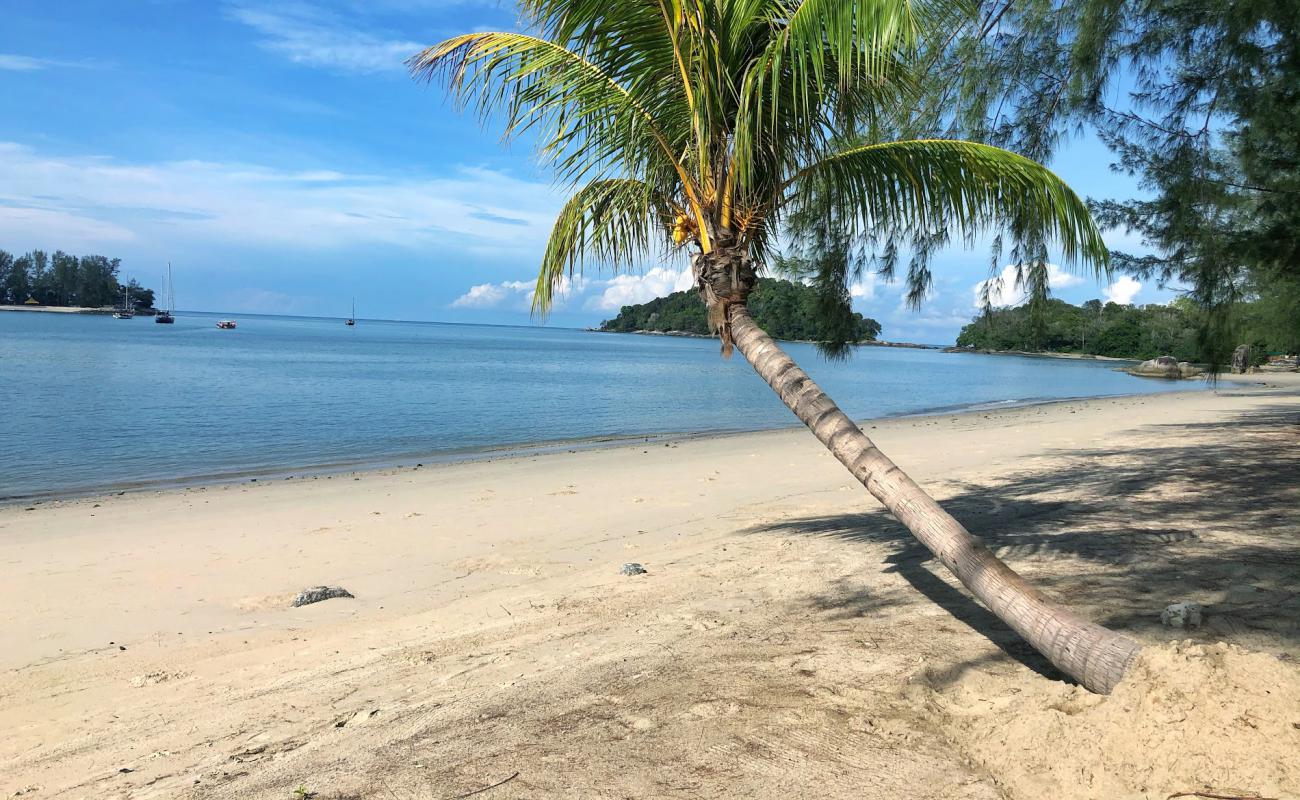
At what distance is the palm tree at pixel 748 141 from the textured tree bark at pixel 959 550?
0.06 feet

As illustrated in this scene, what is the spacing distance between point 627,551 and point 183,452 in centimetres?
1385

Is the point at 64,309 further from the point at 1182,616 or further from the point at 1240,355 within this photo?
the point at 1182,616

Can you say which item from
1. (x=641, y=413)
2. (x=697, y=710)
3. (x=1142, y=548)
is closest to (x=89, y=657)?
(x=697, y=710)

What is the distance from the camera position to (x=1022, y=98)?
7.95m

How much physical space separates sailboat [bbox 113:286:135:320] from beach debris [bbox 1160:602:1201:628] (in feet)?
567

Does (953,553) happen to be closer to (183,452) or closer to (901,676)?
(901,676)

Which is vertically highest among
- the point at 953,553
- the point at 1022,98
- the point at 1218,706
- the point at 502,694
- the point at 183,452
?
the point at 1022,98

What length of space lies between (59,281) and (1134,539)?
177077mm

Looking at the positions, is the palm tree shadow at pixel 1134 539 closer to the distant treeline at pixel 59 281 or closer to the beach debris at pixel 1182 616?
the beach debris at pixel 1182 616

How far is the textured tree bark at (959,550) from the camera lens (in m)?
3.36

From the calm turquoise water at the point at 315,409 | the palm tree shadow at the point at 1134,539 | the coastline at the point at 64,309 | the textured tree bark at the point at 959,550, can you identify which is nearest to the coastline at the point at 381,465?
the calm turquoise water at the point at 315,409

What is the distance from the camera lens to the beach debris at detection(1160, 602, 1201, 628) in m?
4.56

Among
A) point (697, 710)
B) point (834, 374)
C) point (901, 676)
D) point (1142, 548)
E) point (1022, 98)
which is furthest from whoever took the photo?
point (834, 374)

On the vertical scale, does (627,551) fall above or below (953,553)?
below
